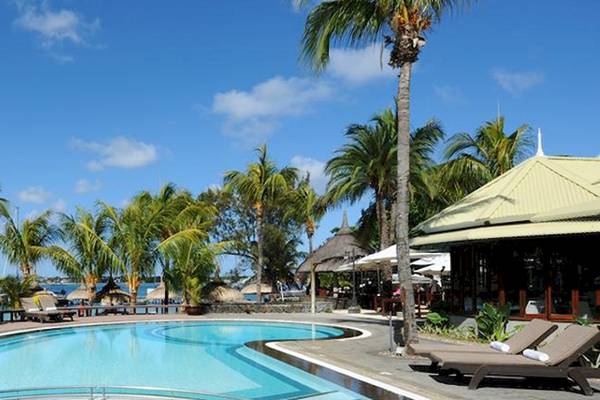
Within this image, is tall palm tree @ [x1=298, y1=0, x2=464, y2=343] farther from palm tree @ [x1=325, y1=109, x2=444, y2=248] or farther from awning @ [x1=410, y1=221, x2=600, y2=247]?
palm tree @ [x1=325, y1=109, x2=444, y2=248]

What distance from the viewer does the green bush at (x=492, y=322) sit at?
44.0ft

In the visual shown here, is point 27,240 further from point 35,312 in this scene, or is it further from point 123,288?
point 123,288

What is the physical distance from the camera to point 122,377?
11.3 metres

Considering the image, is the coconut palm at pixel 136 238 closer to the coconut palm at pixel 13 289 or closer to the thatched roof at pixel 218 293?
the thatched roof at pixel 218 293

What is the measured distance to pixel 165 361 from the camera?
524 inches

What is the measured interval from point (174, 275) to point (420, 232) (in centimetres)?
1276

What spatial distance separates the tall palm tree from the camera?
12102 mm

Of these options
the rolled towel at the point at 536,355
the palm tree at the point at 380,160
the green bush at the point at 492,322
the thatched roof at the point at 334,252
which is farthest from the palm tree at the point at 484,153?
the rolled towel at the point at 536,355

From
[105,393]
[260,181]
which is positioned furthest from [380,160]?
[105,393]

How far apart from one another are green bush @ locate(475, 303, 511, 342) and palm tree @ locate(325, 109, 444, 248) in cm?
931

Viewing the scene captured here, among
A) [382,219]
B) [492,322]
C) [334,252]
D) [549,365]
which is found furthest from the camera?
[334,252]

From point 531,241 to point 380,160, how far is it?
9546 millimetres

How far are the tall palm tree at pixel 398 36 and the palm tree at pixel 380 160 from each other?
31.2ft

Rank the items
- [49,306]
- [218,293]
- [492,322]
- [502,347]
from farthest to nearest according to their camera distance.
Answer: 1. [218,293]
2. [49,306]
3. [492,322]
4. [502,347]
